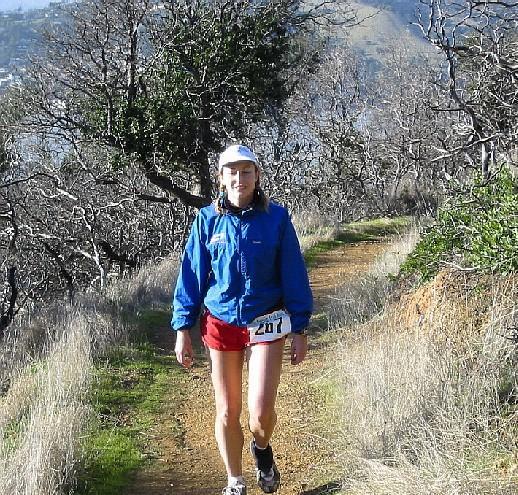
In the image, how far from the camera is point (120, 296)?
9312 mm

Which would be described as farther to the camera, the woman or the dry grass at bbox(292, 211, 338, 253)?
the dry grass at bbox(292, 211, 338, 253)

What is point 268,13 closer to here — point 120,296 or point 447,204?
point 120,296

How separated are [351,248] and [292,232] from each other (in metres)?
9.99

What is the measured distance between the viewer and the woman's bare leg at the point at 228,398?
12.1ft

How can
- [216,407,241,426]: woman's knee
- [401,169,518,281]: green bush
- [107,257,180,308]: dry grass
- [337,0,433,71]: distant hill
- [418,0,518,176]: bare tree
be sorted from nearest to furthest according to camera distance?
[216,407,241,426]: woman's knee, [401,169,518,281]: green bush, [418,0,518,176]: bare tree, [107,257,180,308]: dry grass, [337,0,433,71]: distant hill

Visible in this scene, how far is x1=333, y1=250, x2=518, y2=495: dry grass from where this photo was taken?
11.5 feet

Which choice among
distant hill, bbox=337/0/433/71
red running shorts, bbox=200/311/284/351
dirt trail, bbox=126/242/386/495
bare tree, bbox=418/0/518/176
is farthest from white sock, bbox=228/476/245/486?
distant hill, bbox=337/0/433/71

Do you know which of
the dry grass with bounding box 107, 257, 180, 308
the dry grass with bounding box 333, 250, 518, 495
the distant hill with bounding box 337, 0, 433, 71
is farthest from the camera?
the distant hill with bounding box 337, 0, 433, 71

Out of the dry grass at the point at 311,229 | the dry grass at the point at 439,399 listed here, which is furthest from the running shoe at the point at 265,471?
the dry grass at the point at 311,229

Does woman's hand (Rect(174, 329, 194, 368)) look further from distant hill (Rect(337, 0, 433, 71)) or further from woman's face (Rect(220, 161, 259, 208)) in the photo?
distant hill (Rect(337, 0, 433, 71))

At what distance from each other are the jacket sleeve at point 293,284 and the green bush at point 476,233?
2.23 m

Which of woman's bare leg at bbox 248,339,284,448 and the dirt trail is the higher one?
woman's bare leg at bbox 248,339,284,448

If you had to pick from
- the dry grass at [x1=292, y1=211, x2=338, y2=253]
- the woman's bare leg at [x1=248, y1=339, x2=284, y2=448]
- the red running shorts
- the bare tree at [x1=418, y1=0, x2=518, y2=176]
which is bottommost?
the dry grass at [x1=292, y1=211, x2=338, y2=253]

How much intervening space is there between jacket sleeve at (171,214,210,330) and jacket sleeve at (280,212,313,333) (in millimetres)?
386
